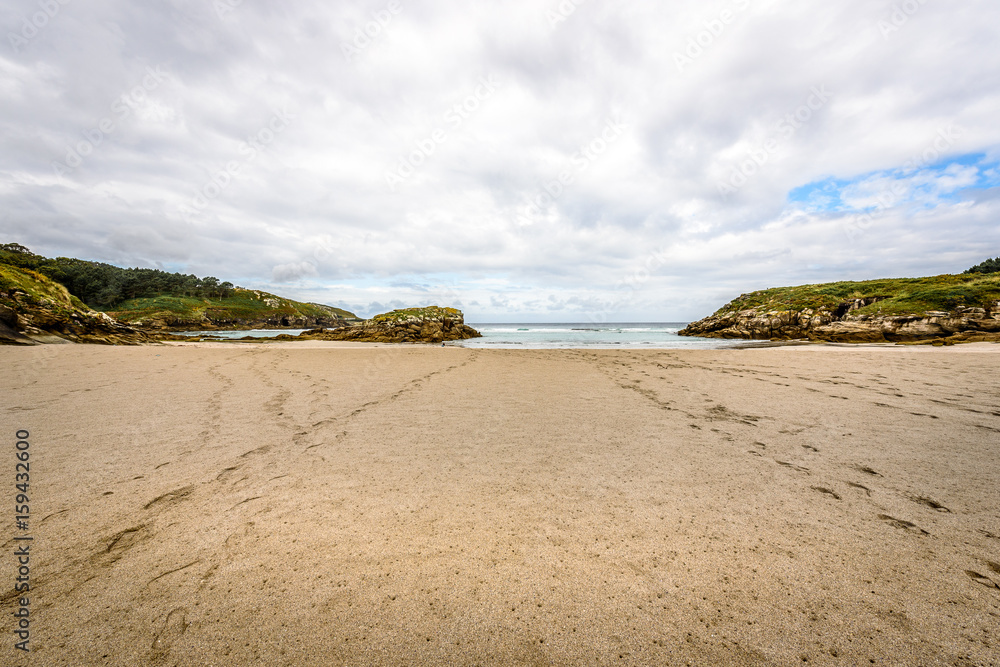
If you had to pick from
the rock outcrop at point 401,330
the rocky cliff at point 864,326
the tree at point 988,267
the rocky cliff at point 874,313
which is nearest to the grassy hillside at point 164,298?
the rock outcrop at point 401,330

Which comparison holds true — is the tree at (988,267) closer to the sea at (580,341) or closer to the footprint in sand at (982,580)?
the sea at (580,341)

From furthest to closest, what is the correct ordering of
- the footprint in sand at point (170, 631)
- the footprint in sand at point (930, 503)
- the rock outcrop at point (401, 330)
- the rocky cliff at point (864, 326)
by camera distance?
1. the rock outcrop at point (401, 330)
2. the rocky cliff at point (864, 326)
3. the footprint in sand at point (930, 503)
4. the footprint in sand at point (170, 631)

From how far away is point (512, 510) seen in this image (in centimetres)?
284

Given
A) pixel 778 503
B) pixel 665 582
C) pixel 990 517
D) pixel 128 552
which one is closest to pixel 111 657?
pixel 128 552

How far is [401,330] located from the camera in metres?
30.7

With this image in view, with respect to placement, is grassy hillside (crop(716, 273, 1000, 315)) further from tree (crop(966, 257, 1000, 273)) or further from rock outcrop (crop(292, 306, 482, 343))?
rock outcrop (crop(292, 306, 482, 343))

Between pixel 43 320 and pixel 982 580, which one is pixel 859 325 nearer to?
pixel 982 580

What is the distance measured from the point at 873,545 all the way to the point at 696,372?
8.52 m

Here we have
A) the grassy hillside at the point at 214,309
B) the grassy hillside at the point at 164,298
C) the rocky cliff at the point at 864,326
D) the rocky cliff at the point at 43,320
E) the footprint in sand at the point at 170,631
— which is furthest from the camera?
the grassy hillside at the point at 214,309

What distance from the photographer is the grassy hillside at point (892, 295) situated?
69.6 ft

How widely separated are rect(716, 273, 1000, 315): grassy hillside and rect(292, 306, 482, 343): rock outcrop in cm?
2995

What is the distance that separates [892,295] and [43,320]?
160ft

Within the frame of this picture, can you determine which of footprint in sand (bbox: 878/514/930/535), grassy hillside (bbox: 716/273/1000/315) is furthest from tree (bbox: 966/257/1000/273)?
footprint in sand (bbox: 878/514/930/535)

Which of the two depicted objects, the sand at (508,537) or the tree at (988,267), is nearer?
the sand at (508,537)
